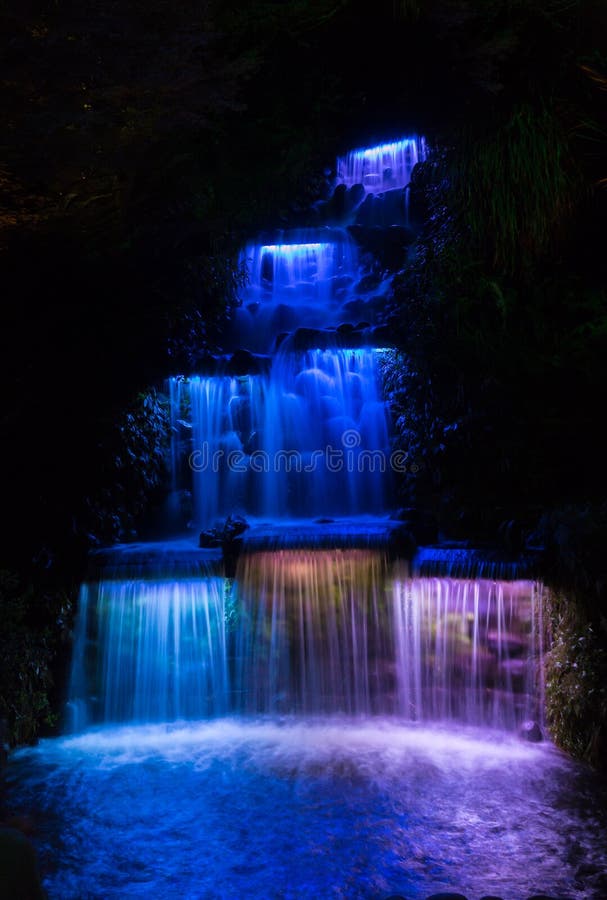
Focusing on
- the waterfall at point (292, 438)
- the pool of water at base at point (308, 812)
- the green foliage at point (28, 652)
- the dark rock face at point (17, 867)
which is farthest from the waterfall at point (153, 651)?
the dark rock face at point (17, 867)

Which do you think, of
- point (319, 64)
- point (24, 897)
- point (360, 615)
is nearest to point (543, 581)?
point (360, 615)

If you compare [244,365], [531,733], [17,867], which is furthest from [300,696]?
[17,867]

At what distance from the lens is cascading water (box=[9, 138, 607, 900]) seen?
4.77 m

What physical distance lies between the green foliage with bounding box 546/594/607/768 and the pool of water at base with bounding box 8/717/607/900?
21 cm

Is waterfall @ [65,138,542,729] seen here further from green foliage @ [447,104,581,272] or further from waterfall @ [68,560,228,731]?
green foliage @ [447,104,581,272]

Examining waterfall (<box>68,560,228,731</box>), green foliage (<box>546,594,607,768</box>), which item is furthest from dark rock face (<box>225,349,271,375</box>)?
green foliage (<box>546,594,607,768</box>)

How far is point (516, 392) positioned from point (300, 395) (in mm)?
3155

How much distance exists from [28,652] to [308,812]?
10.0 ft

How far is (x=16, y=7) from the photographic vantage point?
19.7 feet

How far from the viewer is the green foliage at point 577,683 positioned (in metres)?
6.20

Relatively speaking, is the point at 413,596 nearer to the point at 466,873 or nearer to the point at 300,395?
the point at 466,873

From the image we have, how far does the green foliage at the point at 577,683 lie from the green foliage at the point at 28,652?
4.53m

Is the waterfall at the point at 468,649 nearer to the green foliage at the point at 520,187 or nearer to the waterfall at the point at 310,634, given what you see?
the waterfall at the point at 310,634

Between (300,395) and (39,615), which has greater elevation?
(300,395)
